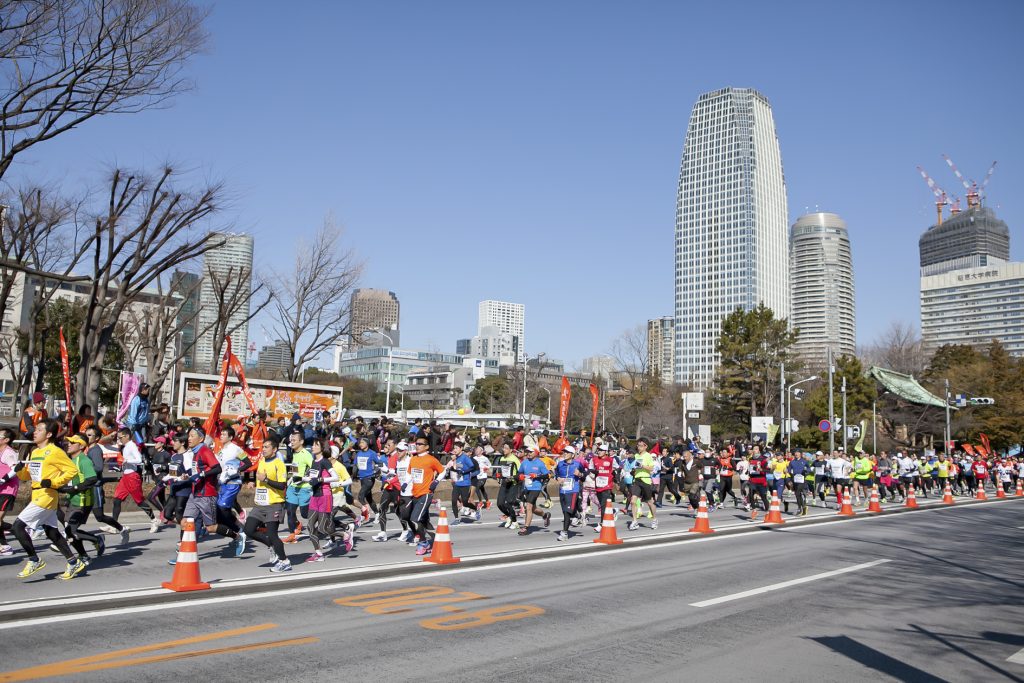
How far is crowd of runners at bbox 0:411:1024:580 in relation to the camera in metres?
11.4

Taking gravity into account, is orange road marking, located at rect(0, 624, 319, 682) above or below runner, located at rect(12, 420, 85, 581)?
below

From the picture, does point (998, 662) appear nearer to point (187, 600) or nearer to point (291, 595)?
point (291, 595)

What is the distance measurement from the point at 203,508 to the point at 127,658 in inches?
Result: 217

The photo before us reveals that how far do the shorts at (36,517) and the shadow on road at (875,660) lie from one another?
9.25 metres

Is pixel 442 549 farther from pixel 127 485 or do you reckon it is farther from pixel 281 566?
pixel 127 485

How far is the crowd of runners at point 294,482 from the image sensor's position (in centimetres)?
1139

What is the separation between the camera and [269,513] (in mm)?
11391

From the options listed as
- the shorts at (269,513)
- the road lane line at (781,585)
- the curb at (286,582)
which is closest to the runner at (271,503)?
the shorts at (269,513)

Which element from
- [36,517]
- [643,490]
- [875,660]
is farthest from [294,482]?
[643,490]

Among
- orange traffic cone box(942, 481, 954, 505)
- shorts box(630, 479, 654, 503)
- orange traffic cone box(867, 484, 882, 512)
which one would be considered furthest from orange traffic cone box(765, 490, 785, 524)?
orange traffic cone box(942, 481, 954, 505)

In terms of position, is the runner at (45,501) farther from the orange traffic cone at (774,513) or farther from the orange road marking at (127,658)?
the orange traffic cone at (774,513)

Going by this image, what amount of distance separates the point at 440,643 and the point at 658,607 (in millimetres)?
3357

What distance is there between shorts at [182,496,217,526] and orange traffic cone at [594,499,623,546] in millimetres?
7356

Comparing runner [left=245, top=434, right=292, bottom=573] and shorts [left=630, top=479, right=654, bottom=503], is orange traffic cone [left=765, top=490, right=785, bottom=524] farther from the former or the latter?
runner [left=245, top=434, right=292, bottom=573]
